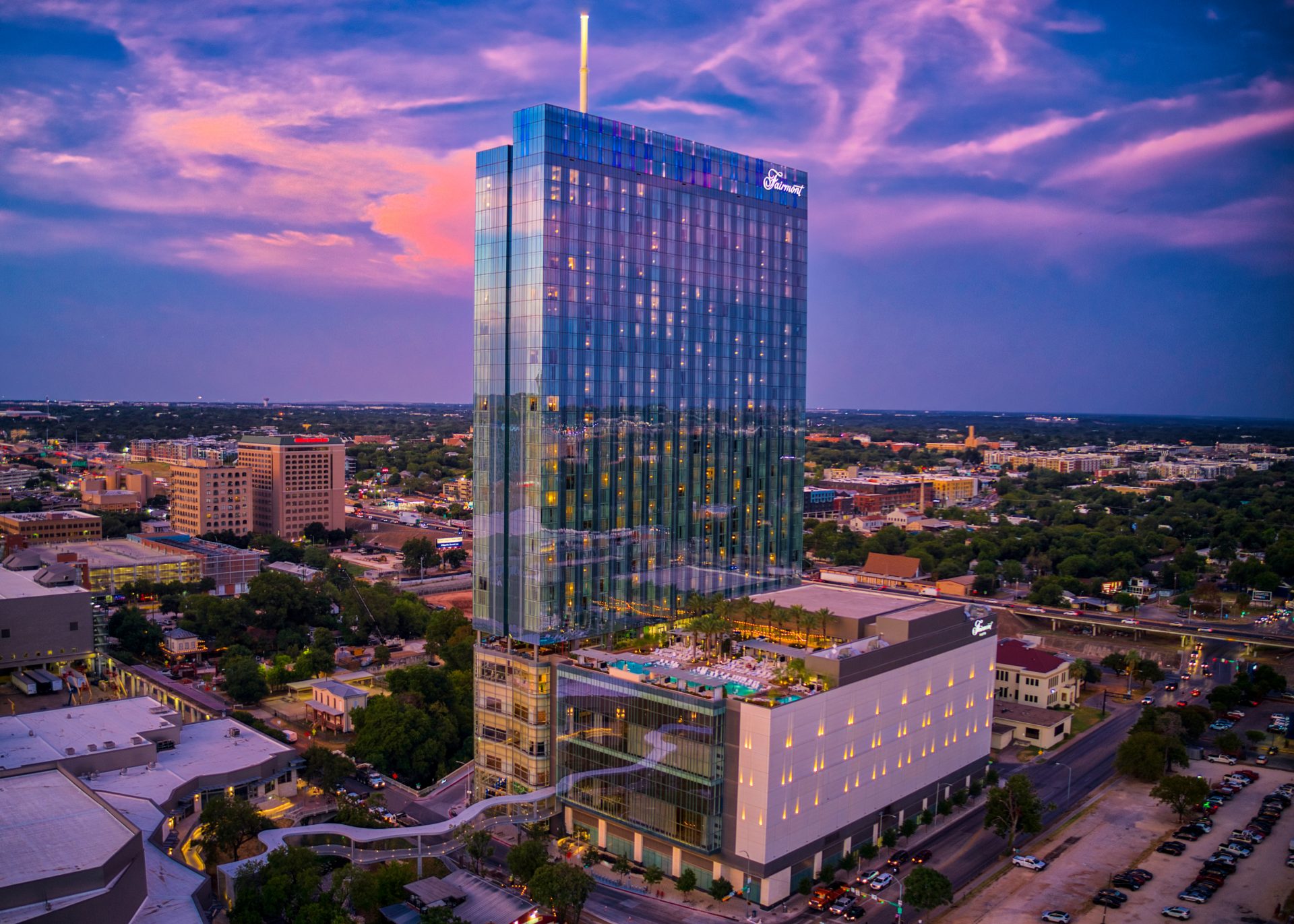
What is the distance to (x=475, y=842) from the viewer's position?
193 feet

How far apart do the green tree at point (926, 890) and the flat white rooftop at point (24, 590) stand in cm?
8813

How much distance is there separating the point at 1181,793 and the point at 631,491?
48.0m

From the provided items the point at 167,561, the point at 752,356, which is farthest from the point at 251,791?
the point at 167,561

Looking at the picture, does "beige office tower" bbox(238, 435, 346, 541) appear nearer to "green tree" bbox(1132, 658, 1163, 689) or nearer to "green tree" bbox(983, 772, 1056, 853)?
"green tree" bbox(1132, 658, 1163, 689)

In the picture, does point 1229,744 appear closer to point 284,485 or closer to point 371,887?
point 371,887

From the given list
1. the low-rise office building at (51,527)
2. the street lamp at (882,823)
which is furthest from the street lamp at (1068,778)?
the low-rise office building at (51,527)

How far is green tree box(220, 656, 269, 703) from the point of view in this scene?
9519cm

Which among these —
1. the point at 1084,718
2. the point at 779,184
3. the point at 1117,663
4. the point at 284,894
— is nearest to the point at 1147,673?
the point at 1117,663

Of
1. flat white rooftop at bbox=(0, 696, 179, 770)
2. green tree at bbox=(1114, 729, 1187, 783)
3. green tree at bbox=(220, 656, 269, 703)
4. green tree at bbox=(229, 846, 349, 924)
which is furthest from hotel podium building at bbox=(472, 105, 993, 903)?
green tree at bbox=(220, 656, 269, 703)

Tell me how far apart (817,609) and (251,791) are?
46.2 meters

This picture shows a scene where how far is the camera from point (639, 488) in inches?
3004

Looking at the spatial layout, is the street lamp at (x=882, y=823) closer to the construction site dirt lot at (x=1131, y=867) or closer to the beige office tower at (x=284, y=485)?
the construction site dirt lot at (x=1131, y=867)

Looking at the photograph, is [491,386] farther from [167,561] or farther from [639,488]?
[167,561]

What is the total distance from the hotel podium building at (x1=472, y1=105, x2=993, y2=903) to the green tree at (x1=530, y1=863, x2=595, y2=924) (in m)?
8.36
